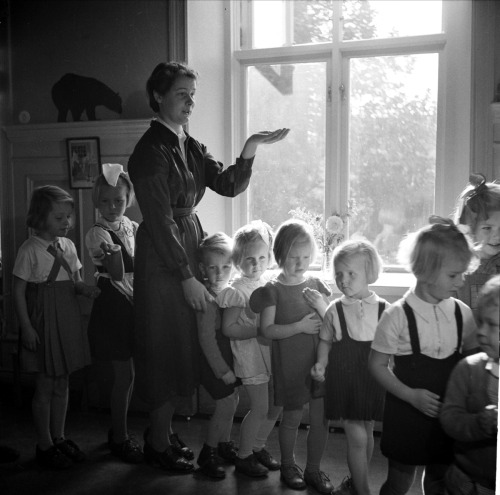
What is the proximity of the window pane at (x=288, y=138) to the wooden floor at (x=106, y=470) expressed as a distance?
57 centimetres

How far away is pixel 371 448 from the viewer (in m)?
1.33

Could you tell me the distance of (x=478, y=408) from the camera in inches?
42.8

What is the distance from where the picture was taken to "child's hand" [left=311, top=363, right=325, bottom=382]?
4.58 ft

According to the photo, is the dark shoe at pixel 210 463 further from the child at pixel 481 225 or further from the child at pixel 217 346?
the child at pixel 481 225

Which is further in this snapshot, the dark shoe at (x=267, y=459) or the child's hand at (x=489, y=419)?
the dark shoe at (x=267, y=459)

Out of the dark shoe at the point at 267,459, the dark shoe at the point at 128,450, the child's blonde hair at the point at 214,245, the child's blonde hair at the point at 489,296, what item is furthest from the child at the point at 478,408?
the dark shoe at the point at 128,450

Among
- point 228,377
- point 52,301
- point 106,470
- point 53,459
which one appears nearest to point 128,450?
point 106,470

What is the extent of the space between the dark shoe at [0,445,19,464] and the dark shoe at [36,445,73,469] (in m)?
0.06

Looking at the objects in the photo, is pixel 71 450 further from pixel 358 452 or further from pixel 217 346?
pixel 358 452

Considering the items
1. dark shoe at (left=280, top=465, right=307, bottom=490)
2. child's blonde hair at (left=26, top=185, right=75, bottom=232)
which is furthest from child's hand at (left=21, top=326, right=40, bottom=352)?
dark shoe at (left=280, top=465, right=307, bottom=490)

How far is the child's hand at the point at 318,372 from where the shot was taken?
4.58ft

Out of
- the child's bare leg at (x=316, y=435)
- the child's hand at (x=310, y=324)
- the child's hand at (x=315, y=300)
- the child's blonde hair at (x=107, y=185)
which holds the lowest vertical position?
the child's bare leg at (x=316, y=435)

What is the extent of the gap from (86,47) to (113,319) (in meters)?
0.69

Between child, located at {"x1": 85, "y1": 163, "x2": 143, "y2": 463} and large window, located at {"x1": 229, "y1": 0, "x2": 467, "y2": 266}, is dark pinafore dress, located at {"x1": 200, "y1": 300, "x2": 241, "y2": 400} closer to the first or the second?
child, located at {"x1": 85, "y1": 163, "x2": 143, "y2": 463}
